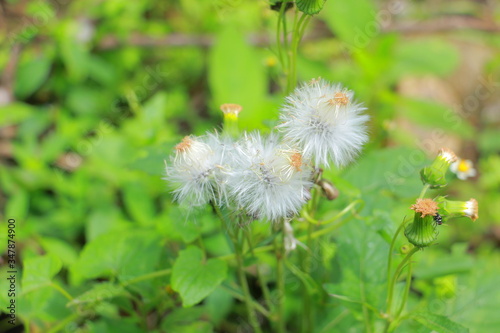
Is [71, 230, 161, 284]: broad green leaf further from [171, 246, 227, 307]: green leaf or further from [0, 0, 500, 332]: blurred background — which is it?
[171, 246, 227, 307]: green leaf

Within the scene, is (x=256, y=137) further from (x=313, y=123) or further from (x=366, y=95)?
(x=366, y=95)

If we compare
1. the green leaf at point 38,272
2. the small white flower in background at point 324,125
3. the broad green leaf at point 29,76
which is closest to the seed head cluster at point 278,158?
the small white flower in background at point 324,125

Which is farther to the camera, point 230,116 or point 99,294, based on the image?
point 99,294

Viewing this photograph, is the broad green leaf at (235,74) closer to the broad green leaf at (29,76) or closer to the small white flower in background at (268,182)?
the broad green leaf at (29,76)

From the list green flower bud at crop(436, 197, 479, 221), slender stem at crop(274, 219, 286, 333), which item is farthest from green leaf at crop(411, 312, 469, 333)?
slender stem at crop(274, 219, 286, 333)

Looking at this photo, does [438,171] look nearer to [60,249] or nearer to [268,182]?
[268,182]

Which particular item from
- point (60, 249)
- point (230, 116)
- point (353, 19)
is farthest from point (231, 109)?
point (353, 19)
